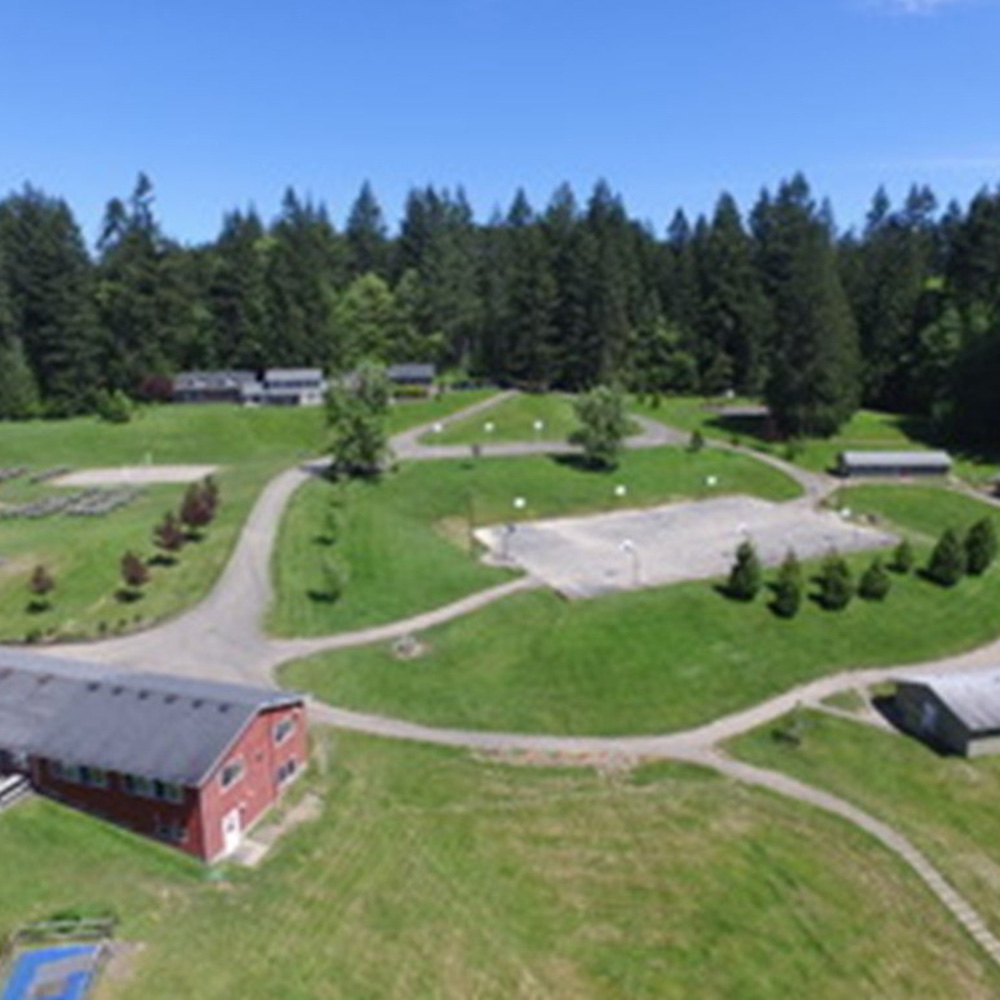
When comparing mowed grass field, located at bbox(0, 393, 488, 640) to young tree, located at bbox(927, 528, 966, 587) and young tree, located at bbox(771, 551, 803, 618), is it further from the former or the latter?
young tree, located at bbox(927, 528, 966, 587)

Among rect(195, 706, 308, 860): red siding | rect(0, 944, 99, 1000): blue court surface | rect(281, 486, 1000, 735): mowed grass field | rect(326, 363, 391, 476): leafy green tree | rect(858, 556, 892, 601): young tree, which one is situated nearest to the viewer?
rect(0, 944, 99, 1000): blue court surface

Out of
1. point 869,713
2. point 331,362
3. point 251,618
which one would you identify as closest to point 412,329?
point 331,362

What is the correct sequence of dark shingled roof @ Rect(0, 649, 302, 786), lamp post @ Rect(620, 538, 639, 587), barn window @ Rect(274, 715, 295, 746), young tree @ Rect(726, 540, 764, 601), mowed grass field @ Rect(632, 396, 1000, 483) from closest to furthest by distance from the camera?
1. dark shingled roof @ Rect(0, 649, 302, 786)
2. barn window @ Rect(274, 715, 295, 746)
3. young tree @ Rect(726, 540, 764, 601)
4. lamp post @ Rect(620, 538, 639, 587)
5. mowed grass field @ Rect(632, 396, 1000, 483)

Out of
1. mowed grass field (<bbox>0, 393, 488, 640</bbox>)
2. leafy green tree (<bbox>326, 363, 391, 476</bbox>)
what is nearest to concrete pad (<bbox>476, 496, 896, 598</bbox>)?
leafy green tree (<bbox>326, 363, 391, 476</bbox>)

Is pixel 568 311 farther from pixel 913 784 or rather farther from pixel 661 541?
pixel 913 784

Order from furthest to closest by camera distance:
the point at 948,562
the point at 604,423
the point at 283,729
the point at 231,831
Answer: the point at 604,423 → the point at 948,562 → the point at 283,729 → the point at 231,831

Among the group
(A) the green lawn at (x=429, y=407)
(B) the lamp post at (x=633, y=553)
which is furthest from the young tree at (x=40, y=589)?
(A) the green lawn at (x=429, y=407)

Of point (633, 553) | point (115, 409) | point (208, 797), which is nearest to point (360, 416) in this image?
point (633, 553)
